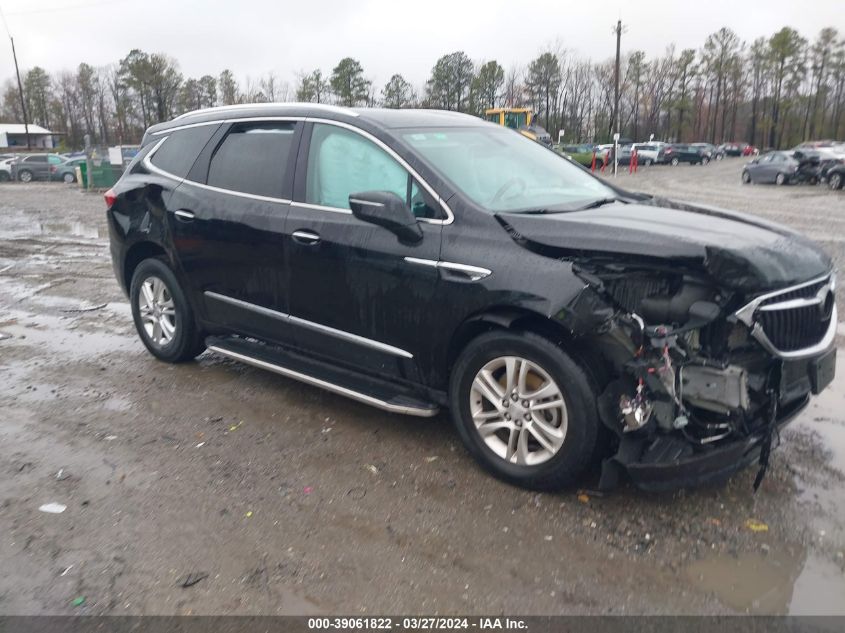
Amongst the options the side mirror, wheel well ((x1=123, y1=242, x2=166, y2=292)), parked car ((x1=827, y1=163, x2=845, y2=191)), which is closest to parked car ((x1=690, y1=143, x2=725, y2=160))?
parked car ((x1=827, y1=163, x2=845, y2=191))

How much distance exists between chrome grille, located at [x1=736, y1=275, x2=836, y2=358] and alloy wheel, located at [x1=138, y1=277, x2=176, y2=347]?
4153 millimetres

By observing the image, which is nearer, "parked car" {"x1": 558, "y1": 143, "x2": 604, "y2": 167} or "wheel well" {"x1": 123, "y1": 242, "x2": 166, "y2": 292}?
"wheel well" {"x1": 123, "y1": 242, "x2": 166, "y2": 292}

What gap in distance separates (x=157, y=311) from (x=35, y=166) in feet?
124

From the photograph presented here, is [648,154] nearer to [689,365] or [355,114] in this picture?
[355,114]

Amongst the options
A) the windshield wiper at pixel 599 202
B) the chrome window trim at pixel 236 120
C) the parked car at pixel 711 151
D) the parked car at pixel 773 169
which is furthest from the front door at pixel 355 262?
the parked car at pixel 711 151

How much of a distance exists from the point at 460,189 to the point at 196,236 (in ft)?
7.22

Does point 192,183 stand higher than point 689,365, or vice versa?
point 192,183

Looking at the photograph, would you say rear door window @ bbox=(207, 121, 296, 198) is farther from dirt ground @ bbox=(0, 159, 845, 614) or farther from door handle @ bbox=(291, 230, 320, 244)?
dirt ground @ bbox=(0, 159, 845, 614)

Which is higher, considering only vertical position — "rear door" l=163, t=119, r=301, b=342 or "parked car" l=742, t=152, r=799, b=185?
"rear door" l=163, t=119, r=301, b=342

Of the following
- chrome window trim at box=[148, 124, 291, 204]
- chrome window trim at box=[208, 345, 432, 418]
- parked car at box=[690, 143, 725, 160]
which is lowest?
parked car at box=[690, 143, 725, 160]

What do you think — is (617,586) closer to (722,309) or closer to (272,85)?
(722,309)

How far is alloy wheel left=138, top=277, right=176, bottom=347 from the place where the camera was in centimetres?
584

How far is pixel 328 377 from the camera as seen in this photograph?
15.1ft

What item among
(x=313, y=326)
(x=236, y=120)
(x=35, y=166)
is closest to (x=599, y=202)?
(x=313, y=326)
